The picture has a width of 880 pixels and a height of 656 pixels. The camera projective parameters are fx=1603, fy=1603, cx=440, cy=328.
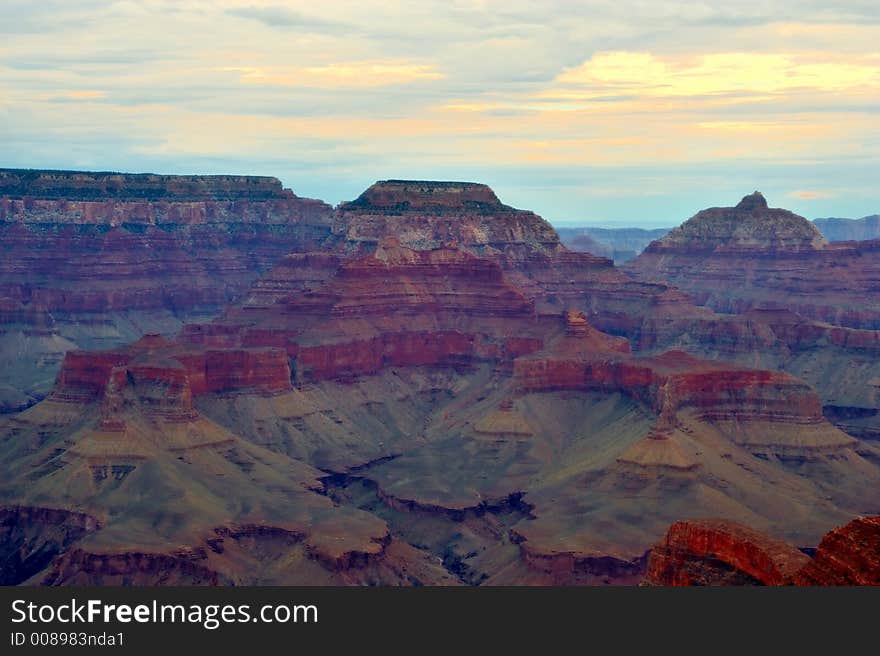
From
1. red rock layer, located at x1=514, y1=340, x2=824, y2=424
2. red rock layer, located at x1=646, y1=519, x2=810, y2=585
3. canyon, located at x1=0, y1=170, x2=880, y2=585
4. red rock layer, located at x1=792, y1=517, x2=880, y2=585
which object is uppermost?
red rock layer, located at x1=792, y1=517, x2=880, y2=585

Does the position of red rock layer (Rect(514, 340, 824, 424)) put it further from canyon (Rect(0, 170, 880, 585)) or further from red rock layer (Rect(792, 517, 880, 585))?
red rock layer (Rect(792, 517, 880, 585))

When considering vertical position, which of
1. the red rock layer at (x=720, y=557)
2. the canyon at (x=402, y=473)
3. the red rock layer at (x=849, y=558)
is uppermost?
the red rock layer at (x=849, y=558)

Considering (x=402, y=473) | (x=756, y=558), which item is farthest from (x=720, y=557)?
(x=402, y=473)

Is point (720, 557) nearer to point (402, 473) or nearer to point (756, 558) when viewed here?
point (756, 558)

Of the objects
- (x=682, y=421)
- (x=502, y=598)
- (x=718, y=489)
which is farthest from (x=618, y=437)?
(x=502, y=598)

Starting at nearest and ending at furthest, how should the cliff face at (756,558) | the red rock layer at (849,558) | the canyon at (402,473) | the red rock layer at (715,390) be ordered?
the red rock layer at (849,558) → the cliff face at (756,558) → the canyon at (402,473) → the red rock layer at (715,390)

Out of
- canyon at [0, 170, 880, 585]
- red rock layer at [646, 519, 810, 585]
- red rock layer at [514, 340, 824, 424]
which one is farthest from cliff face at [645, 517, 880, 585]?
red rock layer at [514, 340, 824, 424]

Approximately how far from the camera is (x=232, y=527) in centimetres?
14262

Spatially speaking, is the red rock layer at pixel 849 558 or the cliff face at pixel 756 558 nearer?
the red rock layer at pixel 849 558

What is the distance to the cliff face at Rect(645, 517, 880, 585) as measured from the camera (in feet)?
198

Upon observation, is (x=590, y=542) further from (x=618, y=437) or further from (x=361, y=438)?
(x=361, y=438)

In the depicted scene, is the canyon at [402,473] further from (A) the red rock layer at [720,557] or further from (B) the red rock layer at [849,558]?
(B) the red rock layer at [849,558]

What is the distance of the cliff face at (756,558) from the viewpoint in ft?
198

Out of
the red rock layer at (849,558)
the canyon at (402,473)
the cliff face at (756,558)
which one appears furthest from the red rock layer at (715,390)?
the red rock layer at (849,558)
